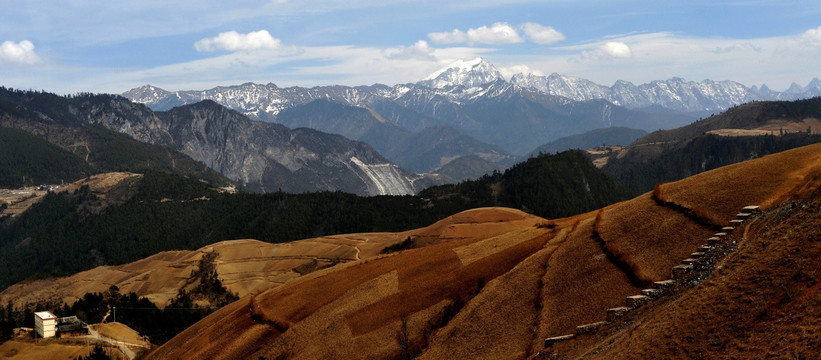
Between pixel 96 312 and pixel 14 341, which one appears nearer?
pixel 14 341

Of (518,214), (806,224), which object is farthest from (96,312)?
(806,224)

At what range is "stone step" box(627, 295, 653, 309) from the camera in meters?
40.9

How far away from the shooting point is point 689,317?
107 ft

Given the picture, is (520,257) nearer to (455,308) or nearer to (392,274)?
(455,308)

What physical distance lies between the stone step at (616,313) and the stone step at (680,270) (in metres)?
3.80

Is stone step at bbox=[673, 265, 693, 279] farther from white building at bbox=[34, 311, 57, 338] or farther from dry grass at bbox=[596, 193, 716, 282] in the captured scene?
white building at bbox=[34, 311, 57, 338]

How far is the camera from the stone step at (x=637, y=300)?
134 ft

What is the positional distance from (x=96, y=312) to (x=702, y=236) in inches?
4347

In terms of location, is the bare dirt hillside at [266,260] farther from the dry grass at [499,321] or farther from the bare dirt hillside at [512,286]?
the dry grass at [499,321]

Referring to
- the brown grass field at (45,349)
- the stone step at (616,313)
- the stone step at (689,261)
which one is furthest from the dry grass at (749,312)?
the brown grass field at (45,349)

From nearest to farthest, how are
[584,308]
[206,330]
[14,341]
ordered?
1. [584,308]
2. [206,330]
3. [14,341]

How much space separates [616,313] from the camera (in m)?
41.2

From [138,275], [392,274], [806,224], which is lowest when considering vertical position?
[138,275]

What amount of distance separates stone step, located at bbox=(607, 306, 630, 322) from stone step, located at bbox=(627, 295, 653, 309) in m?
0.38
